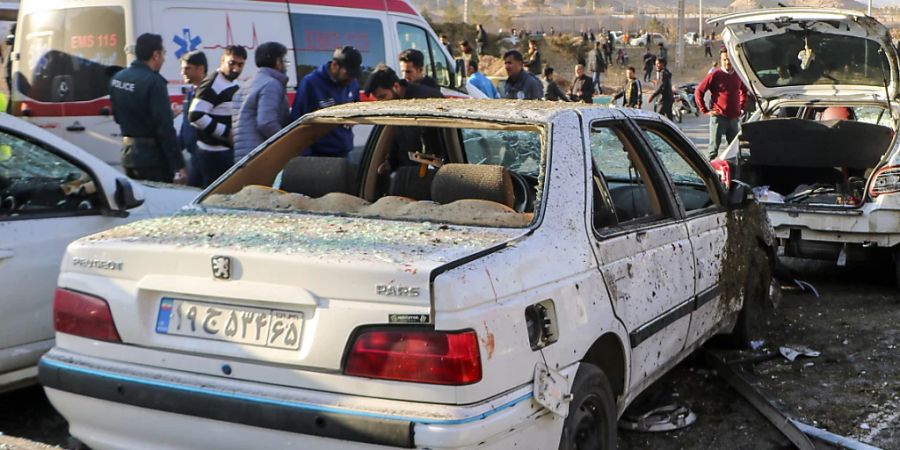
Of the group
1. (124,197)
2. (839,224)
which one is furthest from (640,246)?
(839,224)

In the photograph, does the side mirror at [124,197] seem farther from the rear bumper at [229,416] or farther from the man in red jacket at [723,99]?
the man in red jacket at [723,99]

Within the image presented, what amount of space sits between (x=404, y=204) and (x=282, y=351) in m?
1.03

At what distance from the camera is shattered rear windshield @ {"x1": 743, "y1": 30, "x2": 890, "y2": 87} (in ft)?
25.9

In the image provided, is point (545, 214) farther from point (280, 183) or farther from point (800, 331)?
point (800, 331)

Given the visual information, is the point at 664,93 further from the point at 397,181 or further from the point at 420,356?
the point at 420,356

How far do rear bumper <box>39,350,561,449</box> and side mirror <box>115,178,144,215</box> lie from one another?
4.78 ft

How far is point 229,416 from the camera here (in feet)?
9.19

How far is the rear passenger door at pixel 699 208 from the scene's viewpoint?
4.41 m

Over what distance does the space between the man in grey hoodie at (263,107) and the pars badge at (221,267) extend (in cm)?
404

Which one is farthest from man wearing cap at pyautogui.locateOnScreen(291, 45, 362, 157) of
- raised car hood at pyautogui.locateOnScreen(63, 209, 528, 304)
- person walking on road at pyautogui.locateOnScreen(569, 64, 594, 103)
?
person walking on road at pyautogui.locateOnScreen(569, 64, 594, 103)

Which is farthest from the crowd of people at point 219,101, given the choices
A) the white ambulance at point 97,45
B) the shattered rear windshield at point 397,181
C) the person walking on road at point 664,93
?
the person walking on road at point 664,93

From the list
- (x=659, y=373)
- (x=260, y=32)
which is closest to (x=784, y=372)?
(x=659, y=373)

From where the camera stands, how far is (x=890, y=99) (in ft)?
25.6

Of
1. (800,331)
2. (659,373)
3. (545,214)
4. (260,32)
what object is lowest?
(800,331)
